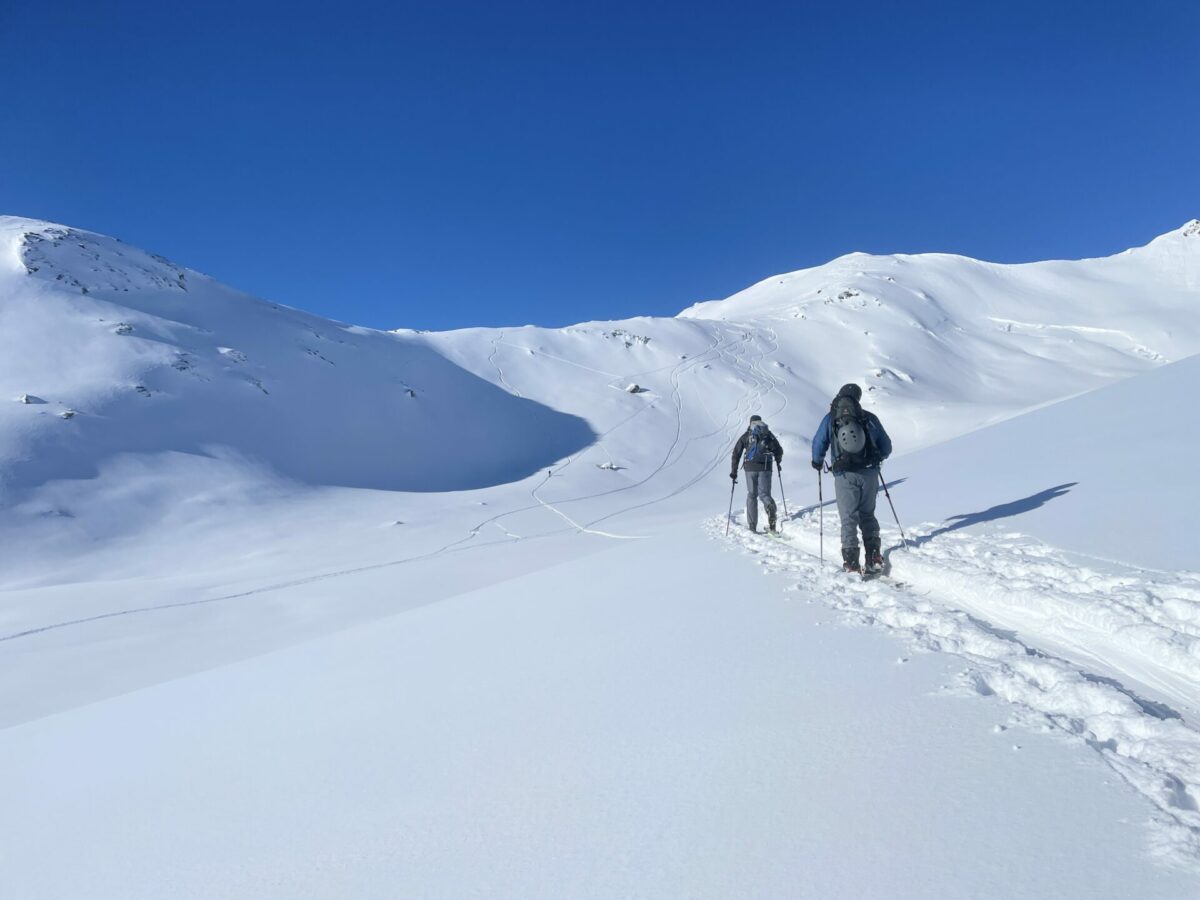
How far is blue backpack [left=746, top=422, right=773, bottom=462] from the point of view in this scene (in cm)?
1059

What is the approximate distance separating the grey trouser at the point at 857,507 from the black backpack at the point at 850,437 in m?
0.12

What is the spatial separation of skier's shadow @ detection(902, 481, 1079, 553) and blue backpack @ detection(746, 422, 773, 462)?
3494mm

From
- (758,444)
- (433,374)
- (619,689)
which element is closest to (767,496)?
(758,444)

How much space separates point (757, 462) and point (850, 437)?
4.25 metres

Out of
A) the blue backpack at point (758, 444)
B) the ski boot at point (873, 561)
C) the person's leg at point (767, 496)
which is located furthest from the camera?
the blue backpack at point (758, 444)

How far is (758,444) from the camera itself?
10.7 m

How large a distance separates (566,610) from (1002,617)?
320cm

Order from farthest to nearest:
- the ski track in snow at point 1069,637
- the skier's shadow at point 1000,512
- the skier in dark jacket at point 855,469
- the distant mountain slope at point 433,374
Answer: the distant mountain slope at point 433,374
the skier's shadow at point 1000,512
the skier in dark jacket at point 855,469
the ski track in snow at point 1069,637

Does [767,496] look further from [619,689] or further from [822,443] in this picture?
[619,689]

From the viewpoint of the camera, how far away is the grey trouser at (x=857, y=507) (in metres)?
6.15

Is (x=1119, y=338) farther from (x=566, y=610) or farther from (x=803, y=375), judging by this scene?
(x=566, y=610)

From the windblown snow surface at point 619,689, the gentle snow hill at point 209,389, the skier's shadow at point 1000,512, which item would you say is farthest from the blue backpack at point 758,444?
the gentle snow hill at point 209,389

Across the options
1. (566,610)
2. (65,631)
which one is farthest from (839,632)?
(65,631)

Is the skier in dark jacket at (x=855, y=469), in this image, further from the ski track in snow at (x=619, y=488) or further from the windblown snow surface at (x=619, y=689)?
the ski track in snow at (x=619, y=488)
